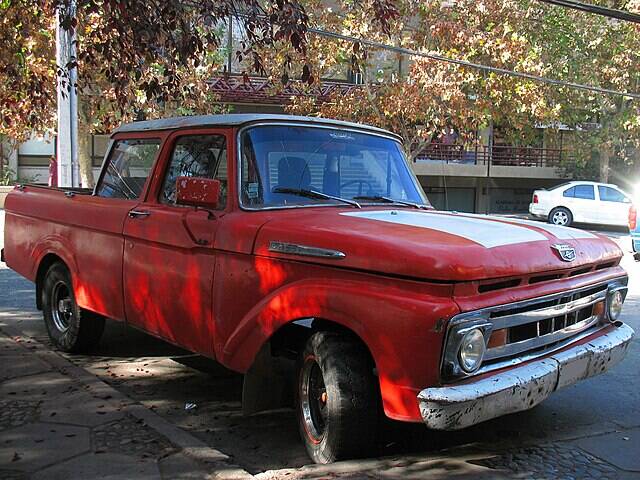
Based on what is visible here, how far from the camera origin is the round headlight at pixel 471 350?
3.20m

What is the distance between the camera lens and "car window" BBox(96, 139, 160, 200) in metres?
5.22

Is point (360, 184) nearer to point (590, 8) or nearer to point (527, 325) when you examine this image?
point (527, 325)

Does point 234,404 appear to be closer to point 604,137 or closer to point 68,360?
point 68,360

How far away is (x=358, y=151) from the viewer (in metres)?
4.86

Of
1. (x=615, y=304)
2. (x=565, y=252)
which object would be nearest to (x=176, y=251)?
(x=565, y=252)

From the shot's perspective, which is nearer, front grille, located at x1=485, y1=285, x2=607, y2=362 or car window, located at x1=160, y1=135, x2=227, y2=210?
front grille, located at x1=485, y1=285, x2=607, y2=362

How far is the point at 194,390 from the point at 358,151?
2222mm

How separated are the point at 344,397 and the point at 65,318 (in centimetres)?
370

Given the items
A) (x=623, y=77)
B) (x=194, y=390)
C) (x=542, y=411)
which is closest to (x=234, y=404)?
(x=194, y=390)

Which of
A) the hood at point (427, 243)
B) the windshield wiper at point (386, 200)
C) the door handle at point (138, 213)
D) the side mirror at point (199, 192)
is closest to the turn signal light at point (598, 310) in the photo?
the hood at point (427, 243)

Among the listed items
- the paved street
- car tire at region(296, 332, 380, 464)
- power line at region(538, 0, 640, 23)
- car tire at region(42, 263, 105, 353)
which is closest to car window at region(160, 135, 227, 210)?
car tire at region(296, 332, 380, 464)

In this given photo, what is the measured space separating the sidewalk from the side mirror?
1.45 metres

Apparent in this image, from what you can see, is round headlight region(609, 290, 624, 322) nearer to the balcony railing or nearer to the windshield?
the windshield

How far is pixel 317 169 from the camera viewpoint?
4.54m
